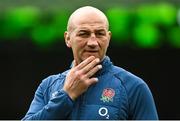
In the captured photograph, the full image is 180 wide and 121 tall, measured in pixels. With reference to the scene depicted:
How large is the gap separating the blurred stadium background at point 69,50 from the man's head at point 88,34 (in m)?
3.67

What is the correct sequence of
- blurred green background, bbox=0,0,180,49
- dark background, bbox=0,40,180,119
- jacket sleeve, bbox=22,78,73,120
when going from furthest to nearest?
dark background, bbox=0,40,180,119, blurred green background, bbox=0,0,180,49, jacket sleeve, bbox=22,78,73,120

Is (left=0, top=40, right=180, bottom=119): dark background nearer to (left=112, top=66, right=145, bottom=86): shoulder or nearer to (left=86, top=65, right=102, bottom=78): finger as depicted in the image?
(left=112, top=66, right=145, bottom=86): shoulder

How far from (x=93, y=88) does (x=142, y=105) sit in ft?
0.92

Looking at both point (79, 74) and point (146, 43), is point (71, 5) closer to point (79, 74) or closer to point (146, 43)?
point (146, 43)

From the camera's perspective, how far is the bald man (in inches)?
156

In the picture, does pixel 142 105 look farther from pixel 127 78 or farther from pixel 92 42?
pixel 92 42

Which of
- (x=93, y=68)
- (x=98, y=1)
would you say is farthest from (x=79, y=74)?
(x=98, y=1)

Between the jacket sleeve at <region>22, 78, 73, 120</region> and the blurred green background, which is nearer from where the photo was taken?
the jacket sleeve at <region>22, 78, 73, 120</region>

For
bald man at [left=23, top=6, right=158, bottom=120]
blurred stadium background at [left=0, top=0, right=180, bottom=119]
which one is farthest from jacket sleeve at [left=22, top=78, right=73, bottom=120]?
blurred stadium background at [left=0, top=0, right=180, bottom=119]

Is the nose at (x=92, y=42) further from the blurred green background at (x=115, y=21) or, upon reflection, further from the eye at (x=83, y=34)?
the blurred green background at (x=115, y=21)

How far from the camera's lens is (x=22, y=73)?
332 inches

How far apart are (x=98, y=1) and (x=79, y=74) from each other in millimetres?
3943

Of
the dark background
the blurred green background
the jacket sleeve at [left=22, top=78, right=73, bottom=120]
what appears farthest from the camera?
the dark background

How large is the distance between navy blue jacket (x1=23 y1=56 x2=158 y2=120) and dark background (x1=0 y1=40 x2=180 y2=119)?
162 inches
